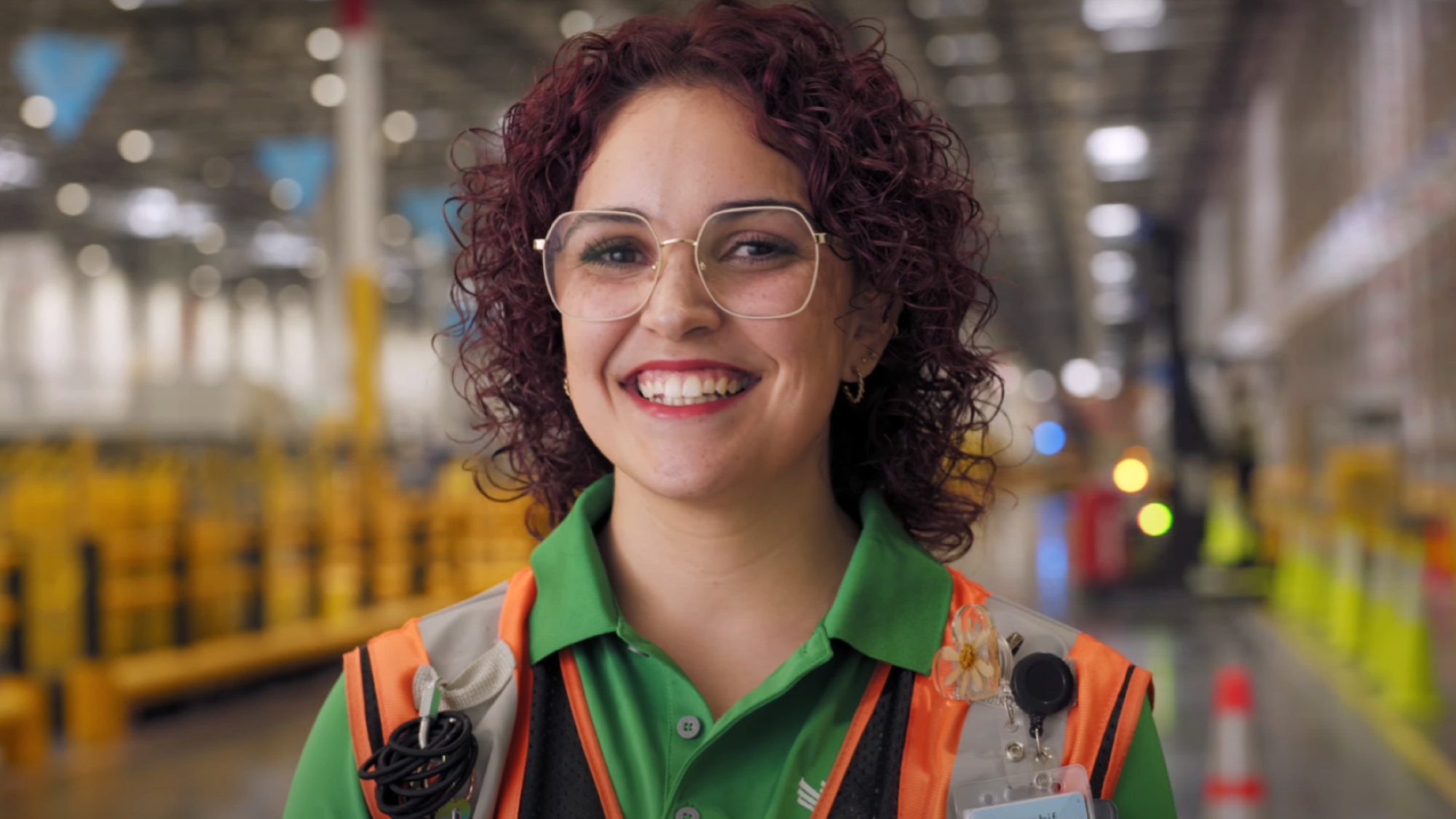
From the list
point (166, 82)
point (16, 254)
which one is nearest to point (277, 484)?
point (16, 254)

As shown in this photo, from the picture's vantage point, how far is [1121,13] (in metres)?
20.0

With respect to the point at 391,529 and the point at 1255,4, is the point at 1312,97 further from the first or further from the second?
the point at 391,529

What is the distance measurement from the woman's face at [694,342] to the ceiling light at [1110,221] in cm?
3286

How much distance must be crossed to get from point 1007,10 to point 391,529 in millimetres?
13891

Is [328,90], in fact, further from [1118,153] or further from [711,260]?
[711,260]

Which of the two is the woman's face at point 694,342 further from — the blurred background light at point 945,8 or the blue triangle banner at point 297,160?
the blurred background light at point 945,8

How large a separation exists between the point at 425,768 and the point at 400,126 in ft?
83.3

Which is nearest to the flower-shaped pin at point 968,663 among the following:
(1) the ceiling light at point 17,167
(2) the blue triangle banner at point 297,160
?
(2) the blue triangle banner at point 297,160

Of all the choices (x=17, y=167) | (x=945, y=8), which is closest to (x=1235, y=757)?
(x=945, y=8)

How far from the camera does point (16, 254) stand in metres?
19.2

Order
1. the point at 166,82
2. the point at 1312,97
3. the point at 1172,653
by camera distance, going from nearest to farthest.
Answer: the point at 1172,653
the point at 1312,97
the point at 166,82

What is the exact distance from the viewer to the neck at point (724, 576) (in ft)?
5.14

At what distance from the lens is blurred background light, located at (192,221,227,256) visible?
116 feet

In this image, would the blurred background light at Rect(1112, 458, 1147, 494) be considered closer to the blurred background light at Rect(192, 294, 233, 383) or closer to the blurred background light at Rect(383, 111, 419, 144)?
the blurred background light at Rect(383, 111, 419, 144)
